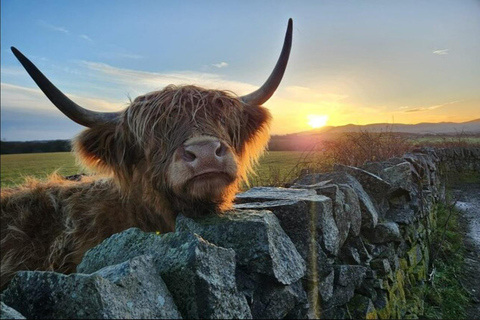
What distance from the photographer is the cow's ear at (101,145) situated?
345cm

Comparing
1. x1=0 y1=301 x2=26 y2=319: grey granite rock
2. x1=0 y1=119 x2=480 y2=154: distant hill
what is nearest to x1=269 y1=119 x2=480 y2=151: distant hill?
x1=0 y1=119 x2=480 y2=154: distant hill

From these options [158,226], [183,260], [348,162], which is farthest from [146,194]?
[348,162]

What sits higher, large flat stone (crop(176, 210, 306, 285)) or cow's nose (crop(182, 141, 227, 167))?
cow's nose (crop(182, 141, 227, 167))

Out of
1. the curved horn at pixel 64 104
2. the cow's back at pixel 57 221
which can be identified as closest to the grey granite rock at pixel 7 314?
the cow's back at pixel 57 221

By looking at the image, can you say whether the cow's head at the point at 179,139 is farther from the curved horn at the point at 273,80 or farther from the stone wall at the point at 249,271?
the stone wall at the point at 249,271

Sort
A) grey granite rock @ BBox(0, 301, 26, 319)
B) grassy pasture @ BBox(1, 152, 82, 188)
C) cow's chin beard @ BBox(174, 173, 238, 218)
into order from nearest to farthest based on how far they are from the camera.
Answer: grey granite rock @ BBox(0, 301, 26, 319), cow's chin beard @ BBox(174, 173, 238, 218), grassy pasture @ BBox(1, 152, 82, 188)

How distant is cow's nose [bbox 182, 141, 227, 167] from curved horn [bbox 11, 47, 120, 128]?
1333 mm

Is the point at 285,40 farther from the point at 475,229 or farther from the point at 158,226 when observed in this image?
the point at 475,229

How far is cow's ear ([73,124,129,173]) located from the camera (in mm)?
3445

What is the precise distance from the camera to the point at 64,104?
3299 millimetres

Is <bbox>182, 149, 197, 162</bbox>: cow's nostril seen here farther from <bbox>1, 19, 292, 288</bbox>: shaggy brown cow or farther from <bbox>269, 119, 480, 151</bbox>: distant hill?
<bbox>269, 119, 480, 151</bbox>: distant hill

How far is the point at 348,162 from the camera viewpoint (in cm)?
629

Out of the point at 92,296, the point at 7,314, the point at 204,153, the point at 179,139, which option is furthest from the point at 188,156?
the point at 7,314

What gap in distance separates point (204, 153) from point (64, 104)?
1.68 metres
